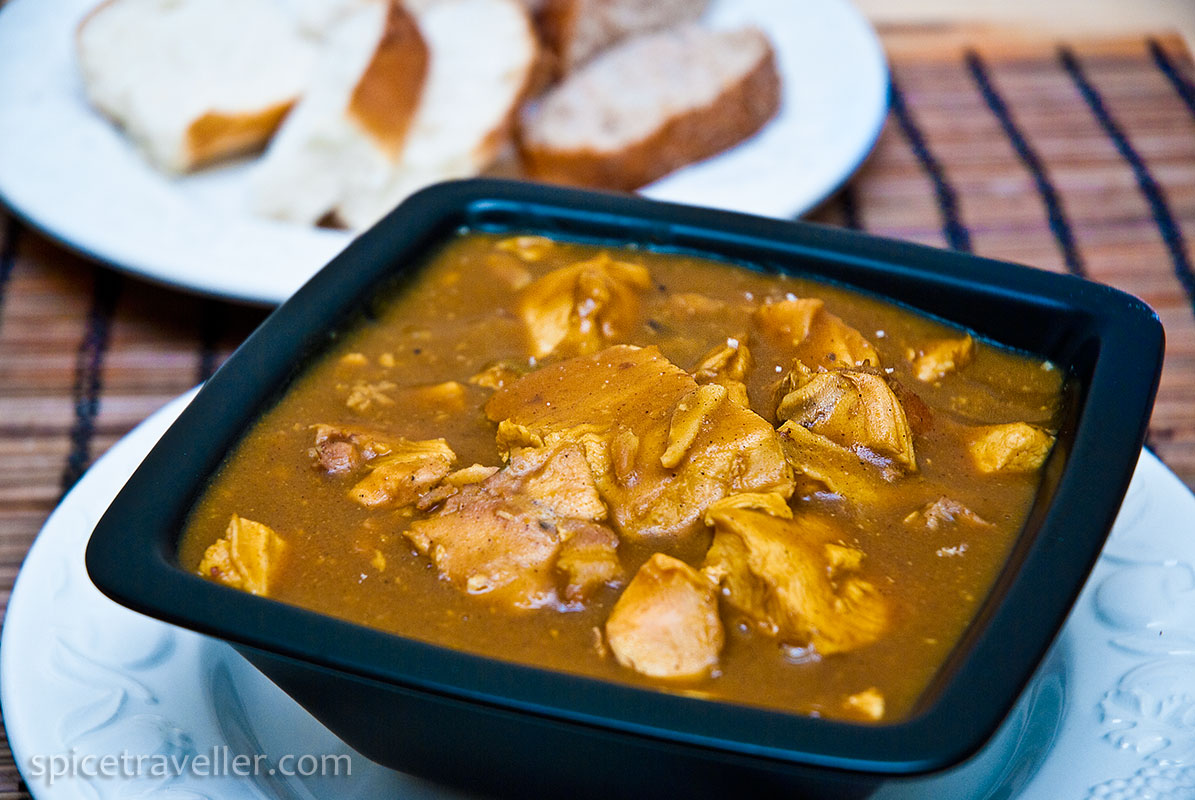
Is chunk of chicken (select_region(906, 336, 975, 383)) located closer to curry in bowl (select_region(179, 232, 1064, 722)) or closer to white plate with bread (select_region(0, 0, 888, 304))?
curry in bowl (select_region(179, 232, 1064, 722))

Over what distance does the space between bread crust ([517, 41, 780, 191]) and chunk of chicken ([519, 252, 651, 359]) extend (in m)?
1.25

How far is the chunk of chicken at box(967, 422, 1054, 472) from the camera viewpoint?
5.36 ft

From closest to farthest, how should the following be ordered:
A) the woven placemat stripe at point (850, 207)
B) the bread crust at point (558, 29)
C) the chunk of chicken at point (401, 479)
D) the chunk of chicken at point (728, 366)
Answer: the chunk of chicken at point (401, 479) < the chunk of chicken at point (728, 366) < the woven placemat stripe at point (850, 207) < the bread crust at point (558, 29)

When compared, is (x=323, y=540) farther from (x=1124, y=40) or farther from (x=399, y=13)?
(x=1124, y=40)

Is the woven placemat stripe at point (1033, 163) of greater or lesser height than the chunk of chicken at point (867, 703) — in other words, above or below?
below

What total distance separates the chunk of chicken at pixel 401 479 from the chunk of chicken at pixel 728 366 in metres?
0.38

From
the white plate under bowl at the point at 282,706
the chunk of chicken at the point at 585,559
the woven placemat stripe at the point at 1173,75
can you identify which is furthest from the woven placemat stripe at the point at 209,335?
the woven placemat stripe at the point at 1173,75

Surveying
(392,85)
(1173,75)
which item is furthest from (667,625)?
(1173,75)

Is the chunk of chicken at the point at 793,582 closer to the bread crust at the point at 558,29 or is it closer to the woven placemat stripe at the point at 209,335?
the woven placemat stripe at the point at 209,335

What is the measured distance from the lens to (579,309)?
1.89m

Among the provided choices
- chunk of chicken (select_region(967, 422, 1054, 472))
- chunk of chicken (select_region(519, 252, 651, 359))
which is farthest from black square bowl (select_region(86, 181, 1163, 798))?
chunk of chicken (select_region(519, 252, 651, 359))

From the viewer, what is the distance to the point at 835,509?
1536 millimetres

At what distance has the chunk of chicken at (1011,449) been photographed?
1.63 meters

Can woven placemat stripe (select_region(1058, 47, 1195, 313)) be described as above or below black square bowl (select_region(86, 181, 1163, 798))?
below
